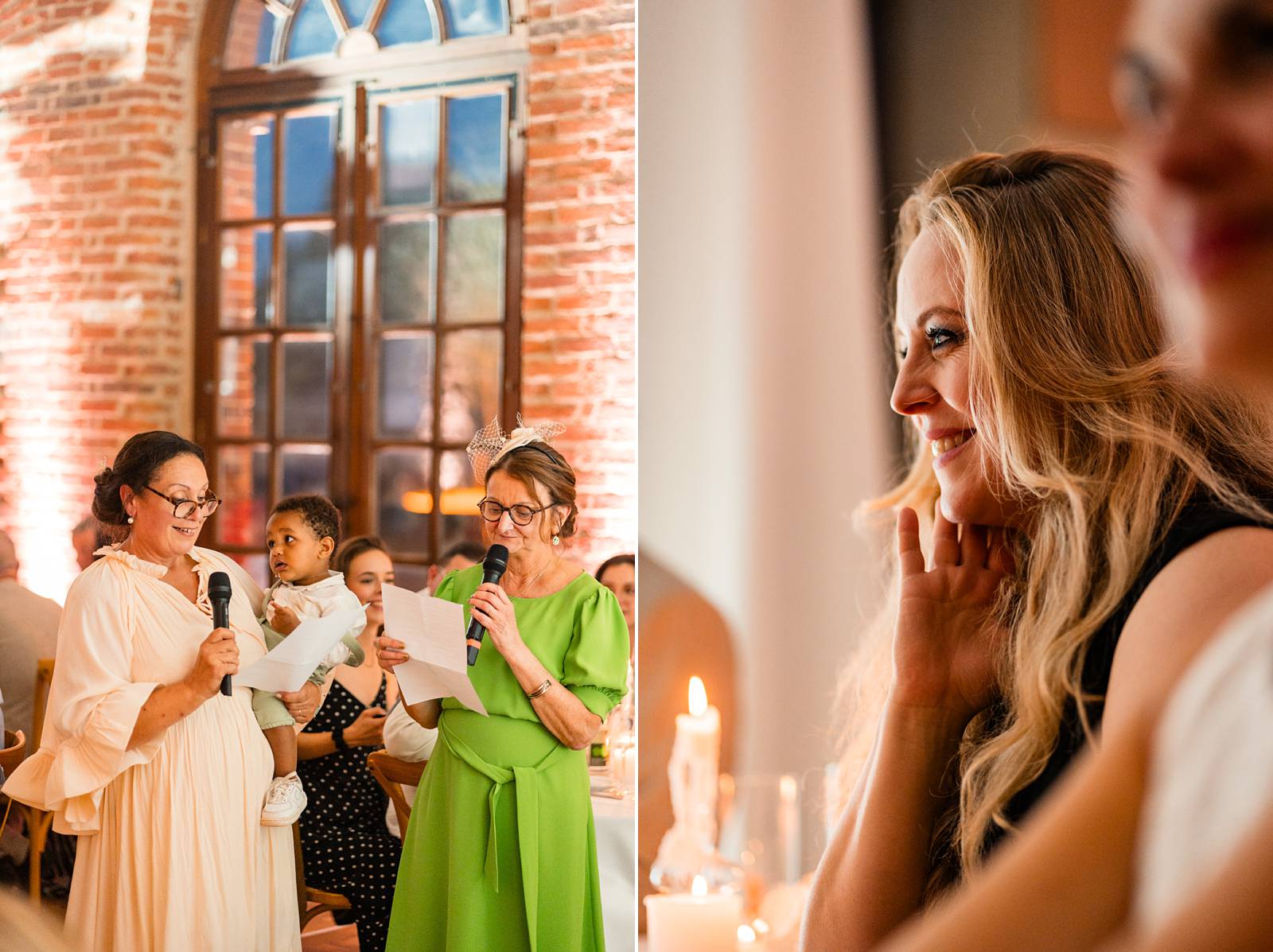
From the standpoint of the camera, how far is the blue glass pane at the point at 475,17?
2.37 metres

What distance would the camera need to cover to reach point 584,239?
2.41 meters

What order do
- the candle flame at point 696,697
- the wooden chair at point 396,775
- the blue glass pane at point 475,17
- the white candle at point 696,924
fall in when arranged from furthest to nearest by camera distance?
the blue glass pane at point 475,17 → the wooden chair at point 396,775 → the candle flame at point 696,697 → the white candle at point 696,924

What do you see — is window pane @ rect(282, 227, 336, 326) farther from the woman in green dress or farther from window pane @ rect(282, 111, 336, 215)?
the woman in green dress

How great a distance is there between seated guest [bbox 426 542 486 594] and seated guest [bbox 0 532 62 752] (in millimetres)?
745

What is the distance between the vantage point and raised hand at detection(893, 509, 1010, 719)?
1283 millimetres

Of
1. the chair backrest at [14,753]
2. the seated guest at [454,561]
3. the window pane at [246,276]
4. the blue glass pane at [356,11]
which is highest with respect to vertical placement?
the blue glass pane at [356,11]

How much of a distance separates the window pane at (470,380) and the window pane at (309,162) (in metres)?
0.41

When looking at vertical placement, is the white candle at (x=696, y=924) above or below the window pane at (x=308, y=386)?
below

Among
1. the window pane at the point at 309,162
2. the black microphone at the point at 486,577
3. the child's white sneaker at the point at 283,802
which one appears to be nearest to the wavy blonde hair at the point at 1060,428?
the black microphone at the point at 486,577

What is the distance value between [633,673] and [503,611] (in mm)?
558

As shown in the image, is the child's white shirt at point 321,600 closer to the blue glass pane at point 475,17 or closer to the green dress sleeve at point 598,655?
the green dress sleeve at point 598,655

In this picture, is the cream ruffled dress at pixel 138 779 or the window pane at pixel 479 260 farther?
the window pane at pixel 479 260

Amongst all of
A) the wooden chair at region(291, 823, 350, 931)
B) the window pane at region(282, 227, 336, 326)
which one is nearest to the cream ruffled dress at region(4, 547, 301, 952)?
the wooden chair at region(291, 823, 350, 931)

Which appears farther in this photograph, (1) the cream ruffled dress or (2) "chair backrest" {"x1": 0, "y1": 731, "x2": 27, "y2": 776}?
(2) "chair backrest" {"x1": 0, "y1": 731, "x2": 27, "y2": 776}
